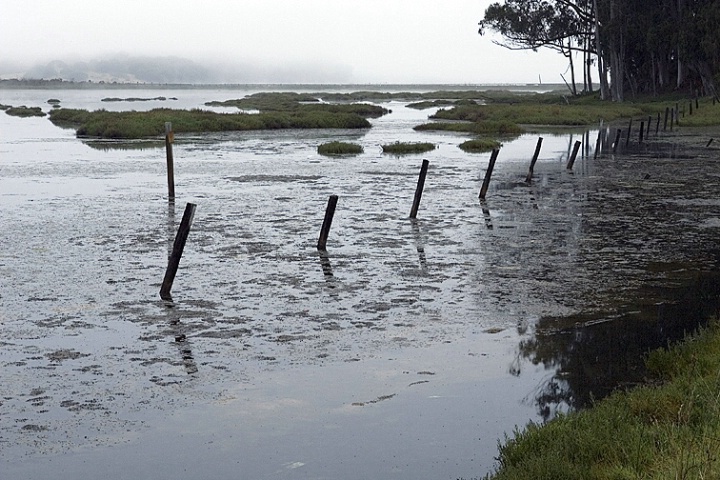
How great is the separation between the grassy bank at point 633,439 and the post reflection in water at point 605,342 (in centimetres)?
57

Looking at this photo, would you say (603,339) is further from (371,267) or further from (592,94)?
(592,94)

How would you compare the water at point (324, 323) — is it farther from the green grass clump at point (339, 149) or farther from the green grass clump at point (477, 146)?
the green grass clump at point (477, 146)

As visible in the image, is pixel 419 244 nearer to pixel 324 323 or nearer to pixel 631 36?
pixel 324 323

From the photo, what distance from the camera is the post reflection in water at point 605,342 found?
9109mm

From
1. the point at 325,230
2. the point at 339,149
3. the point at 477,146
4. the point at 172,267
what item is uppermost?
the point at 172,267

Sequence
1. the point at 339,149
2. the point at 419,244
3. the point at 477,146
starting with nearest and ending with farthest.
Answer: the point at 419,244 < the point at 339,149 < the point at 477,146

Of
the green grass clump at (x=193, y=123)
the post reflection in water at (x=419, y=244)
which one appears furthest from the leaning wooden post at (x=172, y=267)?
the green grass clump at (x=193, y=123)

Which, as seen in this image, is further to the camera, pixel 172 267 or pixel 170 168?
pixel 170 168

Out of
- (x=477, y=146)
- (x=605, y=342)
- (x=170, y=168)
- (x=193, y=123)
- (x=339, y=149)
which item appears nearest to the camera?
(x=605, y=342)

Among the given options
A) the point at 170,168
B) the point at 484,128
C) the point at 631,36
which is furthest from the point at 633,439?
the point at 631,36

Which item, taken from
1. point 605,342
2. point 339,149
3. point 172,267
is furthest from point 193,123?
point 605,342

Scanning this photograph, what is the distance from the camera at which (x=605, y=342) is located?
10.6m

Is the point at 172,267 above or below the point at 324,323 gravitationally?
above

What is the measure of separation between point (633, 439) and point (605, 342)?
3.81 m
